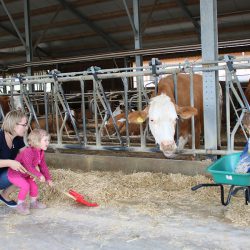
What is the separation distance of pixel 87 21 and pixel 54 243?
11328 mm

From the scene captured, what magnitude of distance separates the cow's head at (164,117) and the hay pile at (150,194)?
417 mm

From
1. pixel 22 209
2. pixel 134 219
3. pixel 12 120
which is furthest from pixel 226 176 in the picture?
pixel 12 120

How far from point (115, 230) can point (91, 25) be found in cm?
1132

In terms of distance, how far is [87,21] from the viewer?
1320 centimetres

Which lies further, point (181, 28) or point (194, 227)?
point (181, 28)

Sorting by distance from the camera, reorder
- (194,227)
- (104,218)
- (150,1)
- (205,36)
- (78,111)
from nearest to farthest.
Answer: (194,227) → (104,218) → (205,36) → (78,111) → (150,1)

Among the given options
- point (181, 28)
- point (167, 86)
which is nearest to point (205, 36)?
point (167, 86)

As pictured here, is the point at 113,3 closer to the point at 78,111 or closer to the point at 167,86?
the point at 78,111

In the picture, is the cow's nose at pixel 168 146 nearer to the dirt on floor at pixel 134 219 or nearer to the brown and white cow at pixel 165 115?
the brown and white cow at pixel 165 115

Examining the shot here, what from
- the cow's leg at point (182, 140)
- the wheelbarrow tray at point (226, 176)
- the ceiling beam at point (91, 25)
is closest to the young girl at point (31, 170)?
the wheelbarrow tray at point (226, 176)

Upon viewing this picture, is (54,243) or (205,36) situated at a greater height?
(205,36)

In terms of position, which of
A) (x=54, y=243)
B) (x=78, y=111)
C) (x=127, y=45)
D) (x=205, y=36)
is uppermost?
(x=127, y=45)

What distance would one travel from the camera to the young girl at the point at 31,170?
364 centimetres

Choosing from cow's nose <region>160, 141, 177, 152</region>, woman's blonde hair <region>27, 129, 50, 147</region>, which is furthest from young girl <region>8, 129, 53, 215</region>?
cow's nose <region>160, 141, 177, 152</region>
